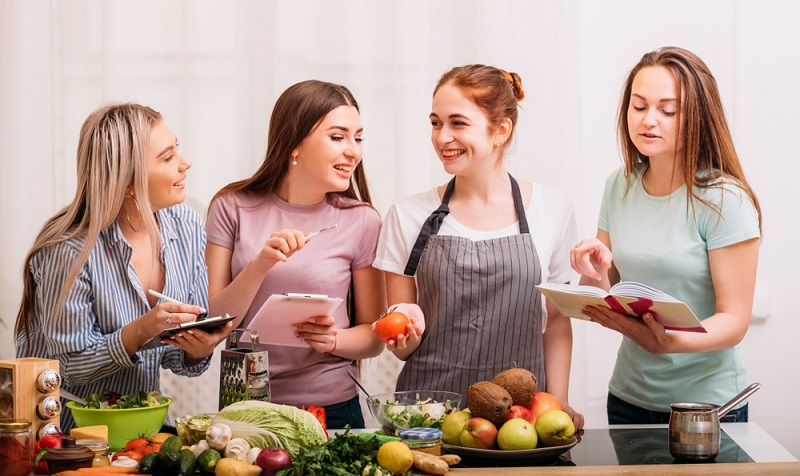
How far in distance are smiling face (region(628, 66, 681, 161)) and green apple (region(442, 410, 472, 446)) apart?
1.05 meters

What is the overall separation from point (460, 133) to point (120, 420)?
4.14ft

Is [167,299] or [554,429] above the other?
[167,299]

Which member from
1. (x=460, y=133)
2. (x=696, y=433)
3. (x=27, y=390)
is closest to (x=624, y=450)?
(x=696, y=433)

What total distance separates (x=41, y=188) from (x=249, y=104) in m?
1.00

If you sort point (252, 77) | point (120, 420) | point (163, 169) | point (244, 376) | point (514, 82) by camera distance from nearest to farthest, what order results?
point (120, 420), point (244, 376), point (163, 169), point (514, 82), point (252, 77)

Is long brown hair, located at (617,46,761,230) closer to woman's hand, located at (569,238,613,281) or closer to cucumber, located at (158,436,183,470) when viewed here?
woman's hand, located at (569,238,613,281)

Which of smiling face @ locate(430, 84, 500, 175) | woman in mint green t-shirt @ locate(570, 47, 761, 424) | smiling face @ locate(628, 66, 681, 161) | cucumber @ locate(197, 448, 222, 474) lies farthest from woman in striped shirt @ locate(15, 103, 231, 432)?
smiling face @ locate(628, 66, 681, 161)

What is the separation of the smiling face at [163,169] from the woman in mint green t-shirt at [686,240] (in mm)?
1179

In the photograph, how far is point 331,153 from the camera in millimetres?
2762

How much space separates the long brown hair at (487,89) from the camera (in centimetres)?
264

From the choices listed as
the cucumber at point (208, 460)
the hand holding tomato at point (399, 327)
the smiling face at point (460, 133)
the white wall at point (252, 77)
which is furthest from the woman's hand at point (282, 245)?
the white wall at point (252, 77)

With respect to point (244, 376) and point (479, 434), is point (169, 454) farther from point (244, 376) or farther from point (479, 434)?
point (479, 434)

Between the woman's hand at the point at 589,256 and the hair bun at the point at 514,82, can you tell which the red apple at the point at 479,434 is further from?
the hair bun at the point at 514,82

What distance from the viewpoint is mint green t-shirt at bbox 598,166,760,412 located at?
97.7 inches
